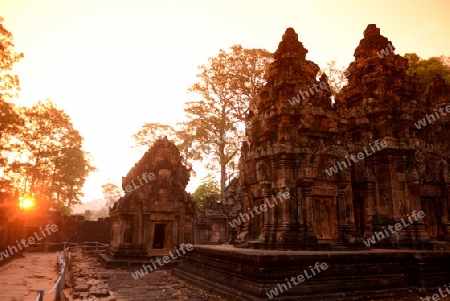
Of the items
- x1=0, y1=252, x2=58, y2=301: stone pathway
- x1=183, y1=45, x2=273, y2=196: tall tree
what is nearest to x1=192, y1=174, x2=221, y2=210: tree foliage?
x1=183, y1=45, x2=273, y2=196: tall tree

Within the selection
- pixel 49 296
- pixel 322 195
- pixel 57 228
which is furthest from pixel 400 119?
pixel 57 228

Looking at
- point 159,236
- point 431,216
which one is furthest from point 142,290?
point 431,216

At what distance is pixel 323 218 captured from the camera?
8.68 meters

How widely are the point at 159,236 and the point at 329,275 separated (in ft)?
34.8

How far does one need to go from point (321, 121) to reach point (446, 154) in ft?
18.7

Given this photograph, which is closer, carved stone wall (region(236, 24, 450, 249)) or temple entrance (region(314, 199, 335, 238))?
carved stone wall (region(236, 24, 450, 249))

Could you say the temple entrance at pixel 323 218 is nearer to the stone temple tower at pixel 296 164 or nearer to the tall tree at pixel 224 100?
the stone temple tower at pixel 296 164

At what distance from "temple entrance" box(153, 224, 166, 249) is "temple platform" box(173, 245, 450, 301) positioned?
296 inches

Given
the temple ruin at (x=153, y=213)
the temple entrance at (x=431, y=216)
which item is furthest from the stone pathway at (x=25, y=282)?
the temple entrance at (x=431, y=216)

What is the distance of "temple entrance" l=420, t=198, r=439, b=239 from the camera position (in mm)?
10469

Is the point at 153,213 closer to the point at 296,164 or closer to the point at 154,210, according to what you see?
the point at 154,210

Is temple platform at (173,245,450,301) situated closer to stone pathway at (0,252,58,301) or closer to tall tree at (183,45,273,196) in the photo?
stone pathway at (0,252,58,301)

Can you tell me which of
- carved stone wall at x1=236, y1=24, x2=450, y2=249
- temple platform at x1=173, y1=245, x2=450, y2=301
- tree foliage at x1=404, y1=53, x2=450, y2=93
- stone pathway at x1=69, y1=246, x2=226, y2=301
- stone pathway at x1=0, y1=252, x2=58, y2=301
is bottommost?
stone pathway at x1=0, y1=252, x2=58, y2=301

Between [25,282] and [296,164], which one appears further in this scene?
[25,282]
